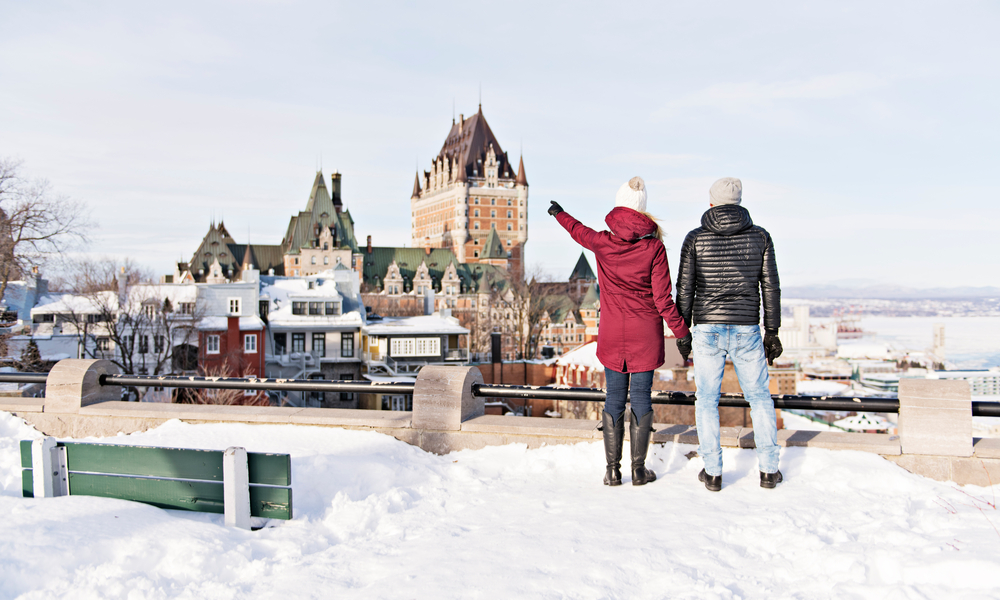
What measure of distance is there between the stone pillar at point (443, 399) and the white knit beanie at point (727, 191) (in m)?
2.32

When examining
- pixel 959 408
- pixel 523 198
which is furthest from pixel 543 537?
pixel 523 198

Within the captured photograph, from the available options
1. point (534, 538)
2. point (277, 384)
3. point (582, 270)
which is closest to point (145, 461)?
point (277, 384)

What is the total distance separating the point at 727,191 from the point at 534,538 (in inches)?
95.6

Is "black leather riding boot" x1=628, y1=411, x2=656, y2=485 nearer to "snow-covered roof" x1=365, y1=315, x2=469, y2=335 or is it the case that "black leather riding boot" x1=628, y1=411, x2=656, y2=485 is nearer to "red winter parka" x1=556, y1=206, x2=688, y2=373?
"red winter parka" x1=556, y1=206, x2=688, y2=373

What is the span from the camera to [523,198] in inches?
5423

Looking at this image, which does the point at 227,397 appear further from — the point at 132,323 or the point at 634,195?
the point at 634,195

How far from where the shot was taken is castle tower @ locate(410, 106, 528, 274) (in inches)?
5315

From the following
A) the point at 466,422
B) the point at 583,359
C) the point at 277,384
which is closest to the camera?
the point at 466,422

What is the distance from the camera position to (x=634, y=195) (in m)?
4.58

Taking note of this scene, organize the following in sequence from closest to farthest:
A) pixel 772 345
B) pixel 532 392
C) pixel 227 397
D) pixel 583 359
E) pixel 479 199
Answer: pixel 772 345, pixel 532 392, pixel 227 397, pixel 583 359, pixel 479 199

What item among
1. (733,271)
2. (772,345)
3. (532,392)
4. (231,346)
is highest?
(733,271)

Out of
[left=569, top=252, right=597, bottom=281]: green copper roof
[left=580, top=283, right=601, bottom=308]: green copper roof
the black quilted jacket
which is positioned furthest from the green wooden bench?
[left=569, top=252, right=597, bottom=281]: green copper roof

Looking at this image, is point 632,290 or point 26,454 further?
point 632,290

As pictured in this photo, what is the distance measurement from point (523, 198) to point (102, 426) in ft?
436
